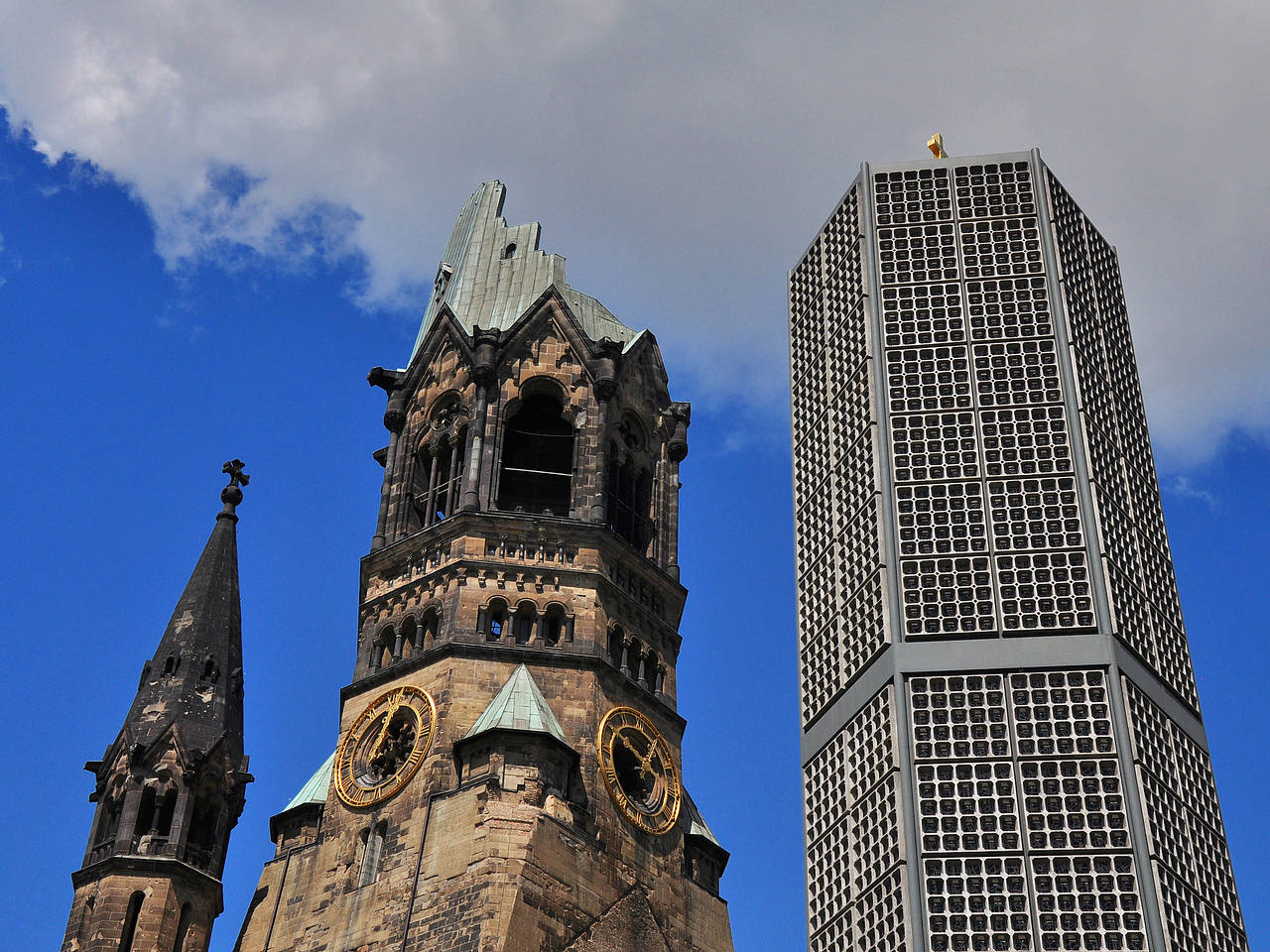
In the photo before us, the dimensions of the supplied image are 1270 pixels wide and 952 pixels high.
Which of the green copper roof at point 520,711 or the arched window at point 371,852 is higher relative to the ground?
the green copper roof at point 520,711

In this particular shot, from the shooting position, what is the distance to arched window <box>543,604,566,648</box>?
156 ft

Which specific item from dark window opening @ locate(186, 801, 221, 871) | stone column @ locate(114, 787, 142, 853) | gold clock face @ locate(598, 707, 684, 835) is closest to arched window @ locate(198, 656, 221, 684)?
dark window opening @ locate(186, 801, 221, 871)

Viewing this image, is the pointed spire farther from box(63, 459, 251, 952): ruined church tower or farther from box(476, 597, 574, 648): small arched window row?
box(476, 597, 574, 648): small arched window row

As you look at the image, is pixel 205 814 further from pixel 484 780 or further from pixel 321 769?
pixel 484 780

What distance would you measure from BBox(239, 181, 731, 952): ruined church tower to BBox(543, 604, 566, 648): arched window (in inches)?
2.5

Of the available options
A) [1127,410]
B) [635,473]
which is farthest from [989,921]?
[635,473]

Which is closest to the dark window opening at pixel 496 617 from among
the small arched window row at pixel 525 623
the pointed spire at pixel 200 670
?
the small arched window row at pixel 525 623

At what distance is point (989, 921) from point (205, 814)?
25145mm

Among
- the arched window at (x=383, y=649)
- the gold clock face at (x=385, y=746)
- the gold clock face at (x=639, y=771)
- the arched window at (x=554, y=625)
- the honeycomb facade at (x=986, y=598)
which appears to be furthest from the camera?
the arched window at (x=383, y=649)

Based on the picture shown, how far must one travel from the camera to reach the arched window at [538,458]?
53031mm

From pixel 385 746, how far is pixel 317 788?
2.24 meters

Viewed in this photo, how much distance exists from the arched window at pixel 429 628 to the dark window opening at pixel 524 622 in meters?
2.06

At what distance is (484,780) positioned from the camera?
42875 mm

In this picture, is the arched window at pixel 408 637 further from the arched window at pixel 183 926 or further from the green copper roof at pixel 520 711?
the arched window at pixel 183 926
